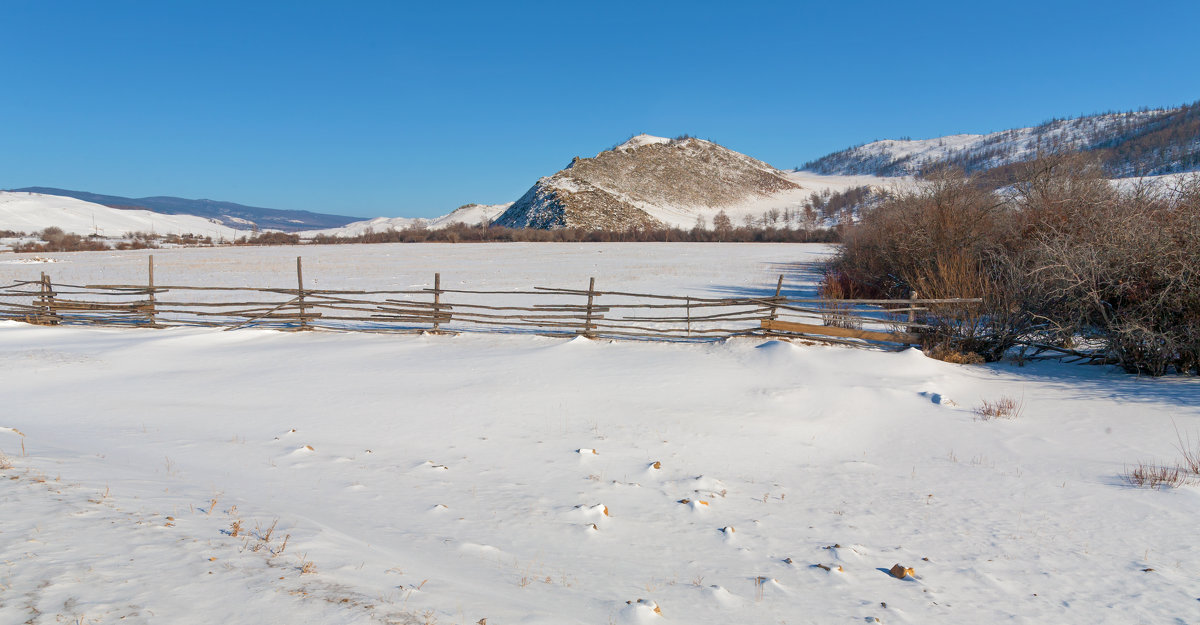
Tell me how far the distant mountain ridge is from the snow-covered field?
2786 inches

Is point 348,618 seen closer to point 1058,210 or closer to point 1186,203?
point 1186,203

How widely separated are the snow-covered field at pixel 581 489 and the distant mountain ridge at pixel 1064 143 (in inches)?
2786

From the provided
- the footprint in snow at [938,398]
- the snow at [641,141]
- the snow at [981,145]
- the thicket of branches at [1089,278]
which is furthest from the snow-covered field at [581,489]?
the snow at [981,145]

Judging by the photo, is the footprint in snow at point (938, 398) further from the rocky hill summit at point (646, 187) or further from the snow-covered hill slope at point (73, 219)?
the snow-covered hill slope at point (73, 219)

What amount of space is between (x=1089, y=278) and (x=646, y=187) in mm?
85459

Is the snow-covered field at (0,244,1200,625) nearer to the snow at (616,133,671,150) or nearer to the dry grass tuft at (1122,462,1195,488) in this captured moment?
the dry grass tuft at (1122,462,1195,488)

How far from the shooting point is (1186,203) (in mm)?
9391

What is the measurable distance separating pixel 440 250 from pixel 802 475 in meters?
37.3

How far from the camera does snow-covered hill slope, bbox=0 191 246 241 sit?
2474 inches

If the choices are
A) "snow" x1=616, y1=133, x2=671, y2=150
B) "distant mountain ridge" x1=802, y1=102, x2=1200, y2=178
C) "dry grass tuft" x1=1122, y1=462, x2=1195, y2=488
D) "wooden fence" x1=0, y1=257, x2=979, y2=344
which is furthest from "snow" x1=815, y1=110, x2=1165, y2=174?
"dry grass tuft" x1=1122, y1=462, x2=1195, y2=488

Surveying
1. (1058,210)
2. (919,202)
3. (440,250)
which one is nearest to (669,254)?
(440,250)

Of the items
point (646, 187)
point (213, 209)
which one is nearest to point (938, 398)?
point (646, 187)

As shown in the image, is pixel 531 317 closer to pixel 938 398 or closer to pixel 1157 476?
pixel 938 398

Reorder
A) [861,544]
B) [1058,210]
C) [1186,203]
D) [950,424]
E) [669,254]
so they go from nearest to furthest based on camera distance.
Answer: [861,544] → [950,424] → [1186,203] → [1058,210] → [669,254]
